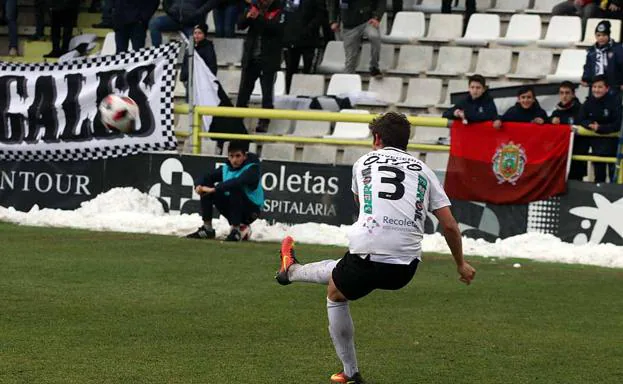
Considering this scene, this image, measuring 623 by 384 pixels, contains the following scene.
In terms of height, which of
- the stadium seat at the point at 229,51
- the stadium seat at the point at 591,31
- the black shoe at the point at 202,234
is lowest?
the black shoe at the point at 202,234

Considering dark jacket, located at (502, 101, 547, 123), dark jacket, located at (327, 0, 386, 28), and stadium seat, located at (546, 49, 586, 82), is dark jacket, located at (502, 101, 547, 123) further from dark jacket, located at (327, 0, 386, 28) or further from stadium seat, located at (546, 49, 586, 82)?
dark jacket, located at (327, 0, 386, 28)

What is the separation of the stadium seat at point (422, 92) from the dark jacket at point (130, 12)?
4.55 meters

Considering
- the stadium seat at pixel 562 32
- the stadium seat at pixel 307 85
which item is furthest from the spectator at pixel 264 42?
the stadium seat at pixel 562 32

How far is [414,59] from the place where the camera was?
22.8 meters

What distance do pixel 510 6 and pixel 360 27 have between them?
3261 mm

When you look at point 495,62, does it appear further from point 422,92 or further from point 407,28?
point 407,28

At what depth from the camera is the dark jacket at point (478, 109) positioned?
1739 cm

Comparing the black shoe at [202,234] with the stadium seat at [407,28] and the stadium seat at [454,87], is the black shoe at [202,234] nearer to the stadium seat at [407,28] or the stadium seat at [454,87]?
the stadium seat at [454,87]

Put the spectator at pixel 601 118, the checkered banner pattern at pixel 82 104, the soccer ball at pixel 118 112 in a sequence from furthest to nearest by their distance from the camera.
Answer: the checkered banner pattern at pixel 82 104
the soccer ball at pixel 118 112
the spectator at pixel 601 118

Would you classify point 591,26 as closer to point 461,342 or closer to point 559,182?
point 559,182

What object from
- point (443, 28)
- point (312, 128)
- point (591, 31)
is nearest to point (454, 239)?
point (312, 128)

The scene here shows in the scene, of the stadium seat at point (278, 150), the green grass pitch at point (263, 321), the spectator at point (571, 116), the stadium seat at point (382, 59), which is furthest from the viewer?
the stadium seat at point (382, 59)

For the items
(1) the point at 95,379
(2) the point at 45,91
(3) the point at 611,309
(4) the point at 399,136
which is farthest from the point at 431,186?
(2) the point at 45,91

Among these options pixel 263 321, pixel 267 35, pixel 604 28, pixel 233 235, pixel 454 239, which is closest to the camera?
pixel 454 239
